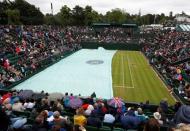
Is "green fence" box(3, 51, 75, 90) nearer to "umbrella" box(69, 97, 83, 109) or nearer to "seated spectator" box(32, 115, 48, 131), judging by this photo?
"umbrella" box(69, 97, 83, 109)

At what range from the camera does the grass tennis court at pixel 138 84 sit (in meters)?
21.1

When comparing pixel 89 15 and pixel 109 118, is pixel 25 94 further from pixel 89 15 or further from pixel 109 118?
pixel 89 15

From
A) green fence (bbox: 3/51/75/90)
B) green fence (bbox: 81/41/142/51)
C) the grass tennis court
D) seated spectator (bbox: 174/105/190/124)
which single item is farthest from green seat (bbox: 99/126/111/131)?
green fence (bbox: 81/41/142/51)

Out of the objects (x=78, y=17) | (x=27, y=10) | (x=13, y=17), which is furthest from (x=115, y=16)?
(x=13, y=17)

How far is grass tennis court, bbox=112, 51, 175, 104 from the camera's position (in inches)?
829

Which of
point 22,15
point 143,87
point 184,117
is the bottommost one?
point 143,87

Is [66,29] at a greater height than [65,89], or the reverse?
[66,29]

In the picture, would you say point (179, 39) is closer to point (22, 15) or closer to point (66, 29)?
point (66, 29)

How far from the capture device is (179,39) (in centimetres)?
4481

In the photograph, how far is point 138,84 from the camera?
25031mm

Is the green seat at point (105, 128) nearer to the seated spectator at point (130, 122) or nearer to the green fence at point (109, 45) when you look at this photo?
the seated spectator at point (130, 122)

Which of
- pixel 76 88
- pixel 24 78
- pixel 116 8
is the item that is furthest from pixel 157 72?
pixel 116 8

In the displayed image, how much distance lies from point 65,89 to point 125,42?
33.3 m

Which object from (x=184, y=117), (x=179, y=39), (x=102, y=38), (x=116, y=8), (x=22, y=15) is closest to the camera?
(x=184, y=117)
